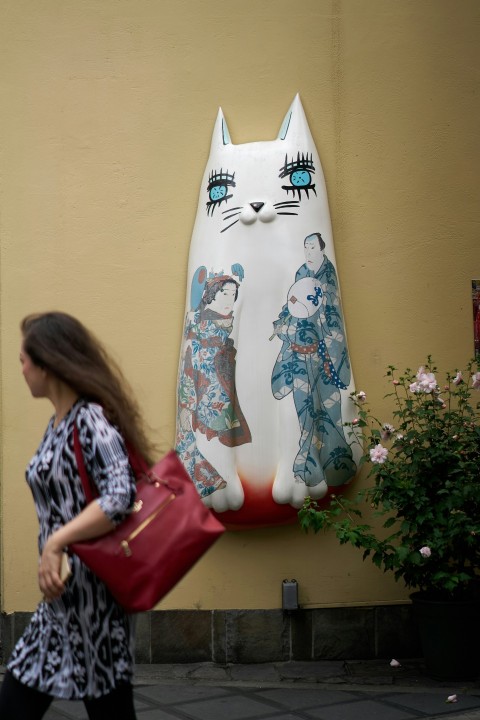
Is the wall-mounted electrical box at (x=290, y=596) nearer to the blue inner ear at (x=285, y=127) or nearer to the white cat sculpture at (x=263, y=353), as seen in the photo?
the white cat sculpture at (x=263, y=353)

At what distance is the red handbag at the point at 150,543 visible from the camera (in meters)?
2.98

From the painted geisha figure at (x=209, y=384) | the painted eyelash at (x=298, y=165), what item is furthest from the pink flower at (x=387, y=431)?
the painted eyelash at (x=298, y=165)

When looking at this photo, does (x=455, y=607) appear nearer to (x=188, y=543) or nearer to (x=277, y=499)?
(x=277, y=499)

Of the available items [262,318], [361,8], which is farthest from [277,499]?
[361,8]

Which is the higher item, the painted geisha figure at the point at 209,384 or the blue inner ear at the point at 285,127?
the blue inner ear at the point at 285,127

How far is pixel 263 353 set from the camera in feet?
18.6

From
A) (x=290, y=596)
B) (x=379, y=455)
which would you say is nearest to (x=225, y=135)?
(x=379, y=455)

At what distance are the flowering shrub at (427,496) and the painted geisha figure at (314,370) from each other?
136mm

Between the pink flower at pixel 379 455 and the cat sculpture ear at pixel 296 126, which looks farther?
the cat sculpture ear at pixel 296 126

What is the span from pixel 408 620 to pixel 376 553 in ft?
2.49

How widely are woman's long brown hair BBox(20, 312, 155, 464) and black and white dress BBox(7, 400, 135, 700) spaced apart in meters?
0.06

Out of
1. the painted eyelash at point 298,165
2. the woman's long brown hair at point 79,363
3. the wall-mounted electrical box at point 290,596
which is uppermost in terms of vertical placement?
the painted eyelash at point 298,165

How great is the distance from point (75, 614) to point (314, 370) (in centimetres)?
280

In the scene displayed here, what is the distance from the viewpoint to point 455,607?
5383mm
